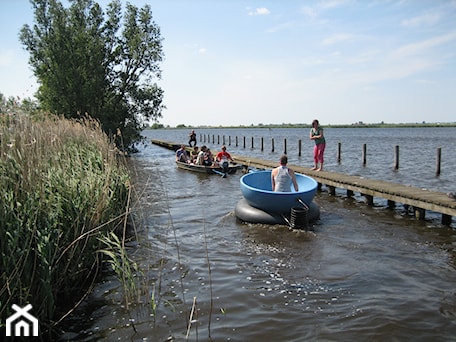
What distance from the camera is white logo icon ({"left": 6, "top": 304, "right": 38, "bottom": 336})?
3430mm

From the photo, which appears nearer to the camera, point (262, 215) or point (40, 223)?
point (40, 223)

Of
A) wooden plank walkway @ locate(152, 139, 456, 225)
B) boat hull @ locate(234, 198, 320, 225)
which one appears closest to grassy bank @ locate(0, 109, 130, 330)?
boat hull @ locate(234, 198, 320, 225)

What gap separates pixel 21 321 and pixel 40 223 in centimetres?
107

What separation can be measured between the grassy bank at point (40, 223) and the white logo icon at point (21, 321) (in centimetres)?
6

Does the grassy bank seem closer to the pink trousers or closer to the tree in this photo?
the pink trousers

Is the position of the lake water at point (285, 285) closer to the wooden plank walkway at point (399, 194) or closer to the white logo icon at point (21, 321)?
the wooden plank walkway at point (399, 194)

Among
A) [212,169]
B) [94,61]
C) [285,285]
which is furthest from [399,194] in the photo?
[94,61]

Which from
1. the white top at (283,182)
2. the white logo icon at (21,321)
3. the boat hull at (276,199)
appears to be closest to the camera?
the white logo icon at (21,321)

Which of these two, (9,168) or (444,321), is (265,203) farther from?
(9,168)

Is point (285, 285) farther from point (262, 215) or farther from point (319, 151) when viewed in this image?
point (319, 151)

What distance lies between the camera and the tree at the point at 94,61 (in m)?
27.1

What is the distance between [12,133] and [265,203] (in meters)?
5.47

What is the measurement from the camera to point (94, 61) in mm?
27703

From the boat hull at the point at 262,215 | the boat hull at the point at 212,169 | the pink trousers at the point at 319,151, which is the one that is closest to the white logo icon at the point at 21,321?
the boat hull at the point at 262,215
